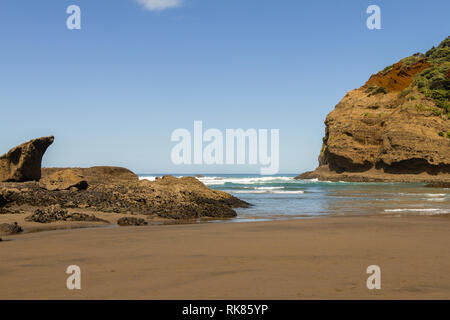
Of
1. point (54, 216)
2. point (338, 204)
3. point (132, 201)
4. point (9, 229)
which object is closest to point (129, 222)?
point (54, 216)

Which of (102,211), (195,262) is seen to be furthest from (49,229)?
(195,262)

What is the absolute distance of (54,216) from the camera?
10.3 meters

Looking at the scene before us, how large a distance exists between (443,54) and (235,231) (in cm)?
9010

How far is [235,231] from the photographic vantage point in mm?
8922

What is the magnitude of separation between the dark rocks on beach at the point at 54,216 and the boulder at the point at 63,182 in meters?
5.67

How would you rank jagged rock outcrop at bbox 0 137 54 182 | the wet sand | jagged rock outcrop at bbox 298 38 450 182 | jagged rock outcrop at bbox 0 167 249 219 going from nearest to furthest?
1. the wet sand
2. jagged rock outcrop at bbox 0 167 249 219
3. jagged rock outcrop at bbox 0 137 54 182
4. jagged rock outcrop at bbox 298 38 450 182

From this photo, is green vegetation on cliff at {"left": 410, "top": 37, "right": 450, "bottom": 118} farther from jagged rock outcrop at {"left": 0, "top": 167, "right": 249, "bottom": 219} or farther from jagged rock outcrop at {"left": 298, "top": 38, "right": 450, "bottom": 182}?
jagged rock outcrop at {"left": 0, "top": 167, "right": 249, "bottom": 219}

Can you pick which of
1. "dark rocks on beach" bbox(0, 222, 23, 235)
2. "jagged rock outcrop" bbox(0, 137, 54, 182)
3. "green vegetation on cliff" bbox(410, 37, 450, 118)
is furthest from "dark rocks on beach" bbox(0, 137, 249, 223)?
"green vegetation on cliff" bbox(410, 37, 450, 118)

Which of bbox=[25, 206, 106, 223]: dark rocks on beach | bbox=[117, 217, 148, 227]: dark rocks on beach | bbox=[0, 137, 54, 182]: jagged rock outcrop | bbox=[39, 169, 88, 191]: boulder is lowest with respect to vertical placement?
bbox=[117, 217, 148, 227]: dark rocks on beach

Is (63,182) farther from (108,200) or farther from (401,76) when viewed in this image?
(401,76)

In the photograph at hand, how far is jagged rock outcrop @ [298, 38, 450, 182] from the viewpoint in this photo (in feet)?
200

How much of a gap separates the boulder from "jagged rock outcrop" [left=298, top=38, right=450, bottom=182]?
5341 cm

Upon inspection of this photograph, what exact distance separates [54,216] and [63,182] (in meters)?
6.73
